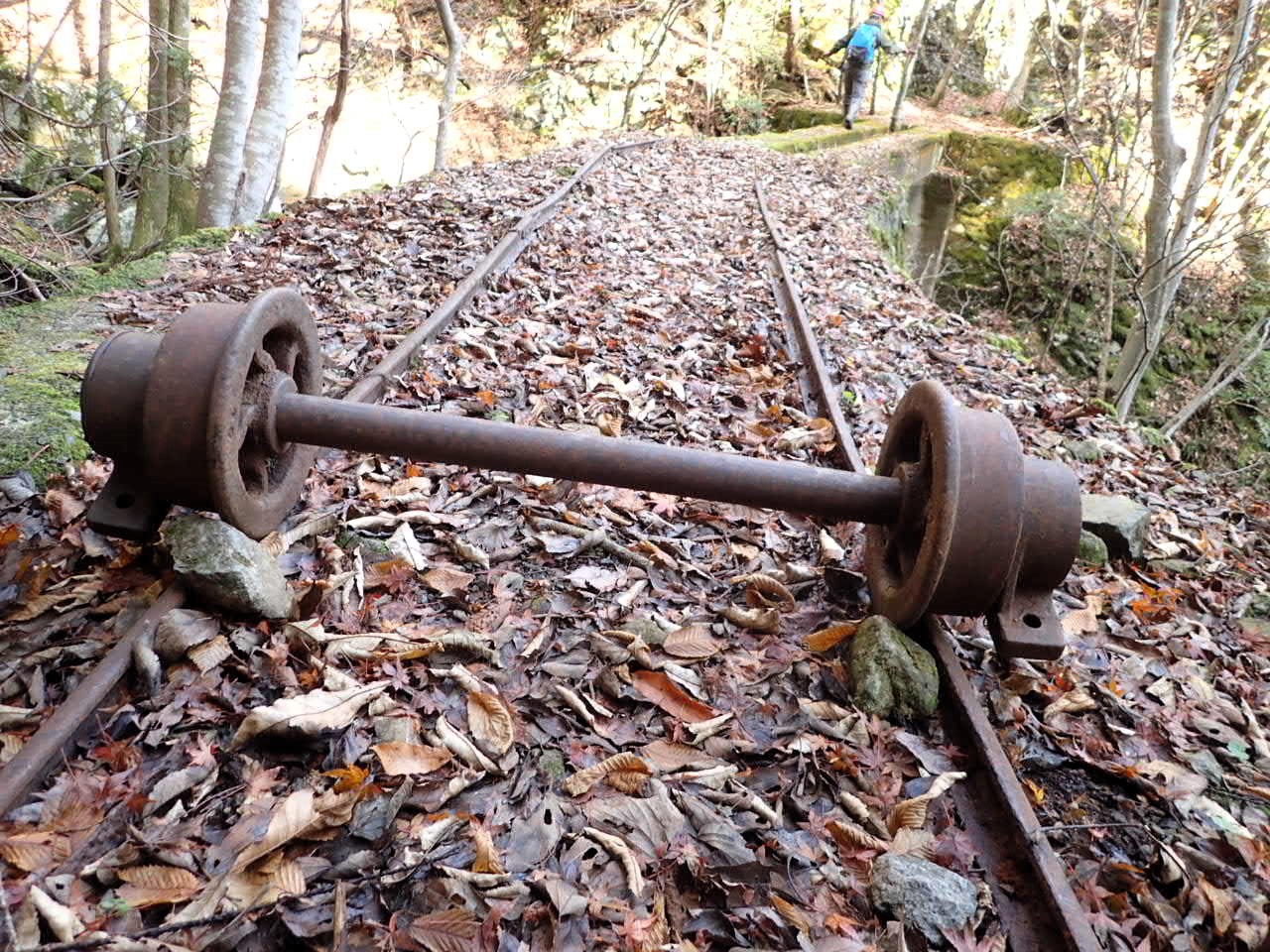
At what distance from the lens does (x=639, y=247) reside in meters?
7.02

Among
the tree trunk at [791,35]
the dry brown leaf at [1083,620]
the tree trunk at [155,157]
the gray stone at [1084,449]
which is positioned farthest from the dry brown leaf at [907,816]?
the tree trunk at [791,35]

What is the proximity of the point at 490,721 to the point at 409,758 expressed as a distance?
8.9 inches

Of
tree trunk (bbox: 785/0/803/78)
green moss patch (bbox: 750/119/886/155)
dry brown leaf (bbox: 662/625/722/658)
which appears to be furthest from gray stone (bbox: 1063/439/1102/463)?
tree trunk (bbox: 785/0/803/78)

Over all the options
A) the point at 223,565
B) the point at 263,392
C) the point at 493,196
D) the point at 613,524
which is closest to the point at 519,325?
the point at 613,524

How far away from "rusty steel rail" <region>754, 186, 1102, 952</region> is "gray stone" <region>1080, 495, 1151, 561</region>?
1308 millimetres

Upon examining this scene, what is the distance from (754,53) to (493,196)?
58.5 ft

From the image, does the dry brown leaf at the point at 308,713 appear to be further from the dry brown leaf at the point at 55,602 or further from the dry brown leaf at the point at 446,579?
the dry brown leaf at the point at 55,602

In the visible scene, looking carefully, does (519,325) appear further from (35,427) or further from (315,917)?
(315,917)

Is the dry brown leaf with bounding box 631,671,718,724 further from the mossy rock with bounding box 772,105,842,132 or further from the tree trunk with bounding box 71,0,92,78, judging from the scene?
the mossy rock with bounding box 772,105,842,132

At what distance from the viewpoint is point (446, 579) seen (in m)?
2.56

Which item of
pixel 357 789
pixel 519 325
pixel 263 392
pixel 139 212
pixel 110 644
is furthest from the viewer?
pixel 139 212

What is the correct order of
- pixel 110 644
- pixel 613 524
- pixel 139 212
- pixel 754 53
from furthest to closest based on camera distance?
1. pixel 754 53
2. pixel 139 212
3. pixel 613 524
4. pixel 110 644

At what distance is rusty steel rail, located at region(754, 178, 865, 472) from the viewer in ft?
11.8

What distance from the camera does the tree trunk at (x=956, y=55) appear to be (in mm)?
22297
